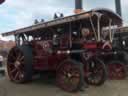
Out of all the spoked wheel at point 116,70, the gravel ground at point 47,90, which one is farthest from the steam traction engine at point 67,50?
the spoked wheel at point 116,70

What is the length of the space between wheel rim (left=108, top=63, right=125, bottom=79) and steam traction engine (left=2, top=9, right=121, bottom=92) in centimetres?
188

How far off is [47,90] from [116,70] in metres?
3.71

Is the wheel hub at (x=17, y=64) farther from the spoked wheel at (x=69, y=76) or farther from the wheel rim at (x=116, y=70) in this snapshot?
the wheel rim at (x=116, y=70)

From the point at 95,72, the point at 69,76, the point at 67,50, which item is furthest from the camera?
the point at 95,72

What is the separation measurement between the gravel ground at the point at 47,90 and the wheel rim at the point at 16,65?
0.30 m

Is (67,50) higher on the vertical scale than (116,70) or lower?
higher

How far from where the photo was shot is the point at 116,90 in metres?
7.49

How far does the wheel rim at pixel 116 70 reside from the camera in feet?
32.7

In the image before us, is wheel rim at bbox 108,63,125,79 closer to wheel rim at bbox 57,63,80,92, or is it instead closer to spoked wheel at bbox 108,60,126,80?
spoked wheel at bbox 108,60,126,80

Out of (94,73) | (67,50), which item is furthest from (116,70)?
(67,50)

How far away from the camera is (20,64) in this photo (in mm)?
8391

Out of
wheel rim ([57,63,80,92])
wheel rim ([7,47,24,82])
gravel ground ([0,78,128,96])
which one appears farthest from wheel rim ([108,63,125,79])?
wheel rim ([7,47,24,82])

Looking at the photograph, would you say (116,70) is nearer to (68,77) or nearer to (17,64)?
(68,77)

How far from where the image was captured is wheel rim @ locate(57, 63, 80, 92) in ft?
22.8
